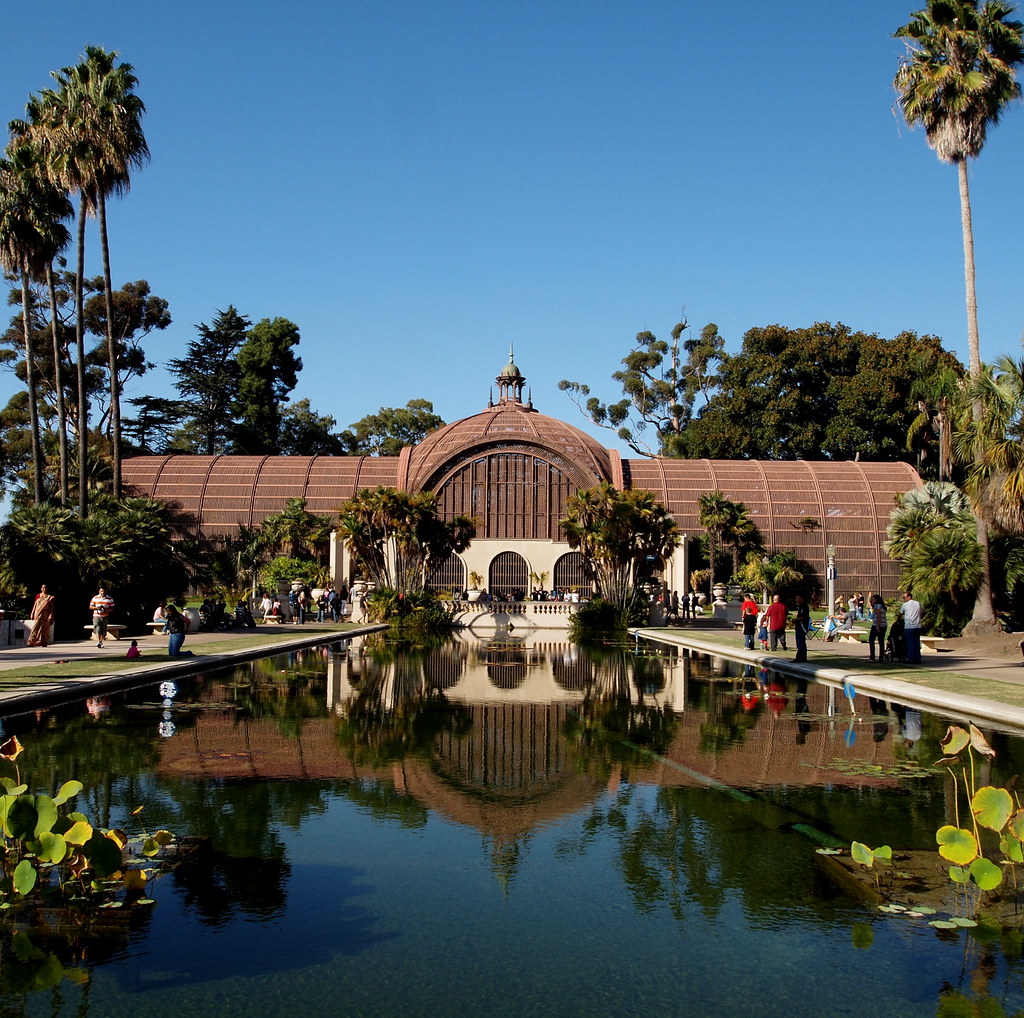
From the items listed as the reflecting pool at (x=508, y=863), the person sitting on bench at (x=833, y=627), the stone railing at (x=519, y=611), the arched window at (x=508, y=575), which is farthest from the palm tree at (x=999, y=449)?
the arched window at (x=508, y=575)

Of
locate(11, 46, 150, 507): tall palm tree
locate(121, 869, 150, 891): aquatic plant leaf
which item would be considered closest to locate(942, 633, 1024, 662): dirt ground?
locate(121, 869, 150, 891): aquatic plant leaf

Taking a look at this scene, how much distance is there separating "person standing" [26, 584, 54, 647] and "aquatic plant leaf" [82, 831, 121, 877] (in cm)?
2251

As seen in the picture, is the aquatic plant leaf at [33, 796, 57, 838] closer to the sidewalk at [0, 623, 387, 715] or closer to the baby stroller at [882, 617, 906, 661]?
the sidewalk at [0, 623, 387, 715]

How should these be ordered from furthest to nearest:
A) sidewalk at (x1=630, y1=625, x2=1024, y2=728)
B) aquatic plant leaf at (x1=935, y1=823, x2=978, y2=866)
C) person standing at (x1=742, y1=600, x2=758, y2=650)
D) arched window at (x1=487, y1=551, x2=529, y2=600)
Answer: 1. arched window at (x1=487, y1=551, x2=529, y2=600)
2. person standing at (x1=742, y1=600, x2=758, y2=650)
3. sidewalk at (x1=630, y1=625, x2=1024, y2=728)
4. aquatic plant leaf at (x1=935, y1=823, x2=978, y2=866)

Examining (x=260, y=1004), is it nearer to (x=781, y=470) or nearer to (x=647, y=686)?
(x=647, y=686)

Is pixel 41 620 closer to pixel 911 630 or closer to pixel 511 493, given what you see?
pixel 911 630

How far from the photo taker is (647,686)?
18.3 metres

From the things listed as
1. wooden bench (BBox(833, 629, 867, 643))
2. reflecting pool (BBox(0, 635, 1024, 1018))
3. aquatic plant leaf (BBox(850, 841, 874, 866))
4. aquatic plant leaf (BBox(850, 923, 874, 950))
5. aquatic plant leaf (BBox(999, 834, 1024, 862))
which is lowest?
wooden bench (BBox(833, 629, 867, 643))

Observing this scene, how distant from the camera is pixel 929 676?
1919 cm

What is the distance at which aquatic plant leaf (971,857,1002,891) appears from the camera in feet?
18.4

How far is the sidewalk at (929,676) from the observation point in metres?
14.2

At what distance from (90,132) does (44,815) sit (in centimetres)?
3436

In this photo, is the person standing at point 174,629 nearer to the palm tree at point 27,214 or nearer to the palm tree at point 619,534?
the palm tree at point 27,214

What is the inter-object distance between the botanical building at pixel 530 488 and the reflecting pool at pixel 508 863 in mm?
43675
